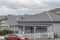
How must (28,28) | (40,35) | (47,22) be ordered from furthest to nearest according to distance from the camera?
(28,28) → (47,22) → (40,35)

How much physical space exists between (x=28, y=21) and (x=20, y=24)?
7.70ft

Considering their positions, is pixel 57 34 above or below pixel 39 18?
below

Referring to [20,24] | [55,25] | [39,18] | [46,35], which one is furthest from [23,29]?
[46,35]

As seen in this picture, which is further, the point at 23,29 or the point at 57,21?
the point at 23,29

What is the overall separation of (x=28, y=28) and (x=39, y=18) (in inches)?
144

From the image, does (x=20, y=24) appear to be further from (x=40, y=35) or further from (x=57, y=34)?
(x=40, y=35)

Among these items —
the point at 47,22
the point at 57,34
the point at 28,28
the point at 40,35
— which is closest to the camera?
the point at 40,35

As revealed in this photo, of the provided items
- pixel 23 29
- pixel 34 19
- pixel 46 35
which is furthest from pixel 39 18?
pixel 46 35

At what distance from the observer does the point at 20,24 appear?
4756 centimetres

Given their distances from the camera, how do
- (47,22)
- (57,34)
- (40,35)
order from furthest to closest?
(47,22) → (57,34) → (40,35)

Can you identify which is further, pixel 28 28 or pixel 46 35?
pixel 28 28

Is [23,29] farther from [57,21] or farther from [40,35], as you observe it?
[40,35]

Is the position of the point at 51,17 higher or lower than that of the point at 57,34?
higher

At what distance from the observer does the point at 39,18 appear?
4697cm
